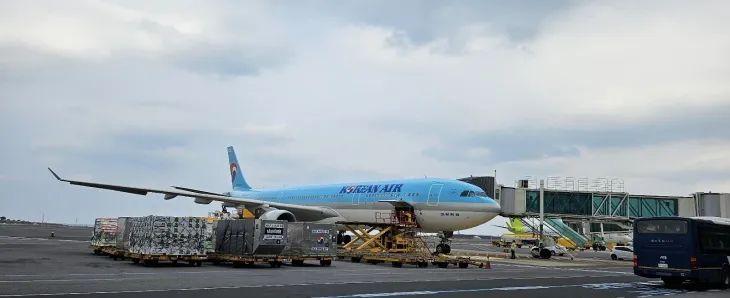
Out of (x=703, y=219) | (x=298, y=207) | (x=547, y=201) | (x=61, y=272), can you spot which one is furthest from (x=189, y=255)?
(x=547, y=201)

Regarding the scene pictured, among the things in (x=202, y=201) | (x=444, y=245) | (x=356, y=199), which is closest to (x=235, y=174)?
(x=202, y=201)

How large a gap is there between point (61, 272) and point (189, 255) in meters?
5.68

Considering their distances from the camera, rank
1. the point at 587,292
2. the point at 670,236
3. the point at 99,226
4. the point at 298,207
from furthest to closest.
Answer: the point at 298,207, the point at 99,226, the point at 670,236, the point at 587,292

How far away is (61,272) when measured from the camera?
1747 cm

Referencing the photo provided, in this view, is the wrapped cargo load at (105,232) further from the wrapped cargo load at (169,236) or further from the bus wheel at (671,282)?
the bus wheel at (671,282)

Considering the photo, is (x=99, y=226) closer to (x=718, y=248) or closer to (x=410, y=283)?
(x=410, y=283)

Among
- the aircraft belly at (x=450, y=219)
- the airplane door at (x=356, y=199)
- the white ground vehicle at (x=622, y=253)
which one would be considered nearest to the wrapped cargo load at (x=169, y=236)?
the aircraft belly at (x=450, y=219)

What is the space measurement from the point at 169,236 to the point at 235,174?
4001cm

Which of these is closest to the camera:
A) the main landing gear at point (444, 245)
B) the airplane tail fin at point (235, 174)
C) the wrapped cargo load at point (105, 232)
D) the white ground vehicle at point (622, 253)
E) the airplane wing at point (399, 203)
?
the wrapped cargo load at point (105, 232)

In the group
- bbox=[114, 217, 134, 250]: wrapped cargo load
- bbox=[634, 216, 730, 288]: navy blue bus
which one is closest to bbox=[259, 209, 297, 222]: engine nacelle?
bbox=[114, 217, 134, 250]: wrapped cargo load

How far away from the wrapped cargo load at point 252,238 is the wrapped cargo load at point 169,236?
5.63 ft

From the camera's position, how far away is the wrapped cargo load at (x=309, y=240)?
26.0 m

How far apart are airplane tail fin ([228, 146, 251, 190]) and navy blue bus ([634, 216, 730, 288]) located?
144 feet

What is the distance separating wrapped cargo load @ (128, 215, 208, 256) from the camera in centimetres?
2220
